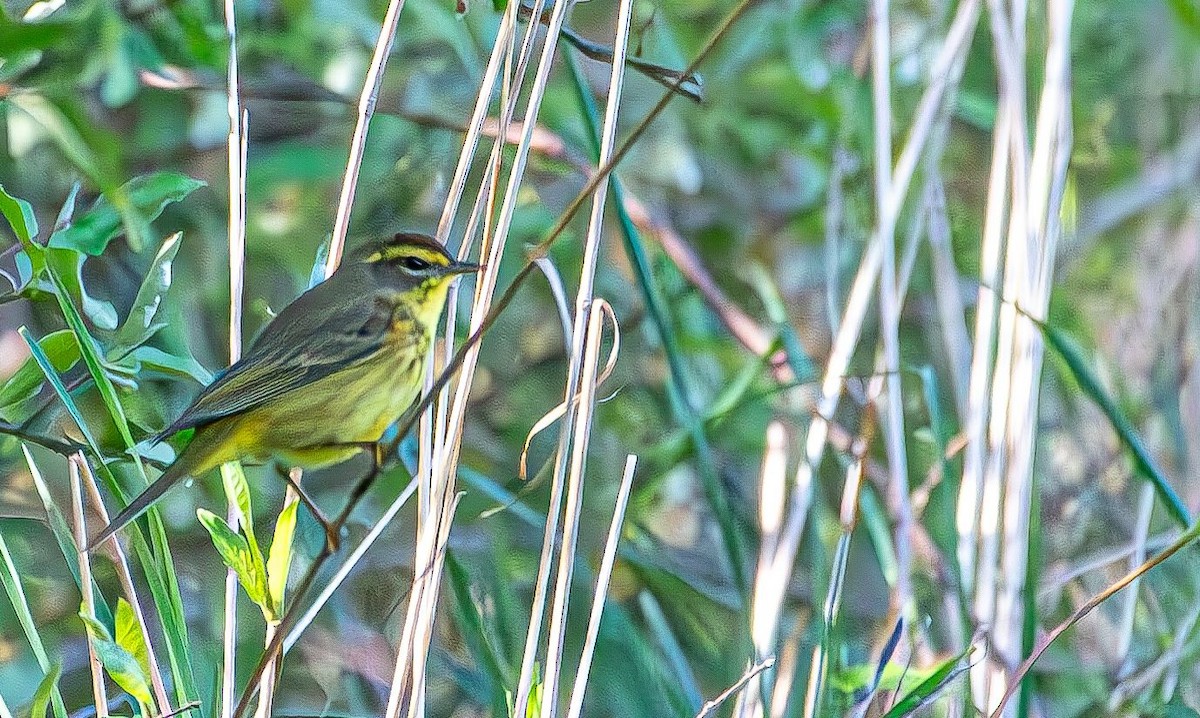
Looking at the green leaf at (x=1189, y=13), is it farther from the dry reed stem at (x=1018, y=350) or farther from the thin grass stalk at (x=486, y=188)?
the thin grass stalk at (x=486, y=188)

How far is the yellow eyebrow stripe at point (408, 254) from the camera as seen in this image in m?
0.99

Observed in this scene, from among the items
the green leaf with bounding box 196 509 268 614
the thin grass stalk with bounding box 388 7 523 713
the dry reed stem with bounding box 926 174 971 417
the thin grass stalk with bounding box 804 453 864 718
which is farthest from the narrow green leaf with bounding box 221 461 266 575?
the dry reed stem with bounding box 926 174 971 417

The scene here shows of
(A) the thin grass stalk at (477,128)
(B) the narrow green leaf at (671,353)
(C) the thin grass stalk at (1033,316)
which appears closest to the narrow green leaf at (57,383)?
(A) the thin grass stalk at (477,128)

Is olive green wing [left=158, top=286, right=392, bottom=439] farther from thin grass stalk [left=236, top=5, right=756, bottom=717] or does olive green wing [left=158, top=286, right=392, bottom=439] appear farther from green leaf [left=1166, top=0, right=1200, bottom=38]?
green leaf [left=1166, top=0, right=1200, bottom=38]

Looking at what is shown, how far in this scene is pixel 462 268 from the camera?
0.94 meters

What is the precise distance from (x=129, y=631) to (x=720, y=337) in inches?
53.4

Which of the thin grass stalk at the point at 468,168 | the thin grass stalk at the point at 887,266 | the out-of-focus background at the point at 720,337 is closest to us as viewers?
the thin grass stalk at the point at 468,168

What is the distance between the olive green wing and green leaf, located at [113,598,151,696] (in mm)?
126

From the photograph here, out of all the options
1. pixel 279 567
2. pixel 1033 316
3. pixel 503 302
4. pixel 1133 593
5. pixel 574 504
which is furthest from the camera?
pixel 1133 593

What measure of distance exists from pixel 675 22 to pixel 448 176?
1.45 feet

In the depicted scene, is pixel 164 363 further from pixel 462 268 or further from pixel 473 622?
pixel 473 622

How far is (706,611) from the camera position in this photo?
162cm

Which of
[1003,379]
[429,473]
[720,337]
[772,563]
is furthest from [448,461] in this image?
[720,337]

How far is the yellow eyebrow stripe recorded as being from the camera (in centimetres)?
99
